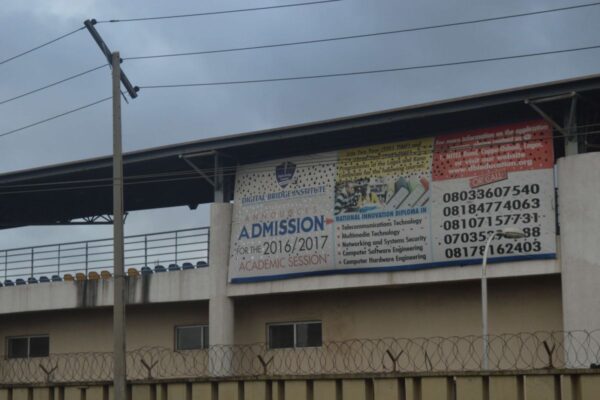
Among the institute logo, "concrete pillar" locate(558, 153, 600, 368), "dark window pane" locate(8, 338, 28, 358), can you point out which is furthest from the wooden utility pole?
"dark window pane" locate(8, 338, 28, 358)

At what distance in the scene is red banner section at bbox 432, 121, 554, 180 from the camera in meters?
28.4

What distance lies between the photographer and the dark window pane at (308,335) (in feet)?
107

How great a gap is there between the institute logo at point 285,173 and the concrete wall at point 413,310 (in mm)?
3236

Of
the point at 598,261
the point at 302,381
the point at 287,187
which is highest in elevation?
the point at 287,187

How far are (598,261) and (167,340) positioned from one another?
1429 cm

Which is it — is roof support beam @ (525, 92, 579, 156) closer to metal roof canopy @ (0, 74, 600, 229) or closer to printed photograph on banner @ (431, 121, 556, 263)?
metal roof canopy @ (0, 74, 600, 229)

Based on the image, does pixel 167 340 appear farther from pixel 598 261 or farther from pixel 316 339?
pixel 598 261

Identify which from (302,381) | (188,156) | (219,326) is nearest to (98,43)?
(188,156)

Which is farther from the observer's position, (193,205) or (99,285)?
(193,205)

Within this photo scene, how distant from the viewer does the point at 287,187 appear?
32406mm

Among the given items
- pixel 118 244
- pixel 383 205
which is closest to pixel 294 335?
pixel 383 205

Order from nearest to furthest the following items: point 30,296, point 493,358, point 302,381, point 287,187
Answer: point 302,381 < point 493,358 < point 287,187 < point 30,296

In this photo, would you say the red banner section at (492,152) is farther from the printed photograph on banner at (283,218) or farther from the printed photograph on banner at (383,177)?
the printed photograph on banner at (283,218)

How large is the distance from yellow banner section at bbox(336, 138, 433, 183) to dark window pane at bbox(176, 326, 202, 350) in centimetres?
709
